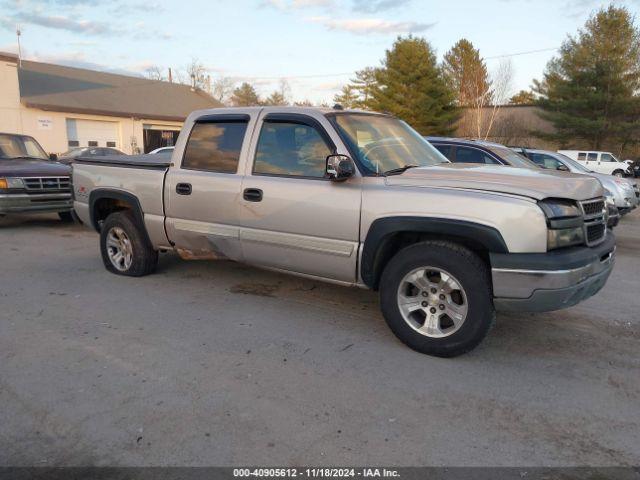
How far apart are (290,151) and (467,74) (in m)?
46.9

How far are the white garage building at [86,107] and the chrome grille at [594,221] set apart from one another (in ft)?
80.8

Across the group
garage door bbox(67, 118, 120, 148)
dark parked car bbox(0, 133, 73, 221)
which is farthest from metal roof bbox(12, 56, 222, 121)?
dark parked car bbox(0, 133, 73, 221)

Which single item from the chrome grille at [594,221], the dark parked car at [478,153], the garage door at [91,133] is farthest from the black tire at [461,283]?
the garage door at [91,133]

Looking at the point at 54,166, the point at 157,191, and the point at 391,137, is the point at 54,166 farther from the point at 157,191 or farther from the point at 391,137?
the point at 391,137

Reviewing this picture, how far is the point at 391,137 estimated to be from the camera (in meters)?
4.75

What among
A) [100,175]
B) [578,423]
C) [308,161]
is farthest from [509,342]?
[100,175]

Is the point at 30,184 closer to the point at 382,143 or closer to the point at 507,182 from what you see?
the point at 382,143

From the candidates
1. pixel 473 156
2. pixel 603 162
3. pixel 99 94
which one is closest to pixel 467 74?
pixel 603 162

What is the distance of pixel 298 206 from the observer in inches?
173

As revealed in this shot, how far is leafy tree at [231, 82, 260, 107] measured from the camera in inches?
2618

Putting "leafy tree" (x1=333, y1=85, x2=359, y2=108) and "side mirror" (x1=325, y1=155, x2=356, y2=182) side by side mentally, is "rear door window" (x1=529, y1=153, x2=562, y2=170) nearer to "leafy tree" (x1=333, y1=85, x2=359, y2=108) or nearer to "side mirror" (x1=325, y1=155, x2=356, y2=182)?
"side mirror" (x1=325, y1=155, x2=356, y2=182)

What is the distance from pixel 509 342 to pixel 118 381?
3073 millimetres

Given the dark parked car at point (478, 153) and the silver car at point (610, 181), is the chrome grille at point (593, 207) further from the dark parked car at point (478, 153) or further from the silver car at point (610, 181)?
the silver car at point (610, 181)

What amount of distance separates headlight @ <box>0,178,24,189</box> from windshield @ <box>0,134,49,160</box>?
1289mm
